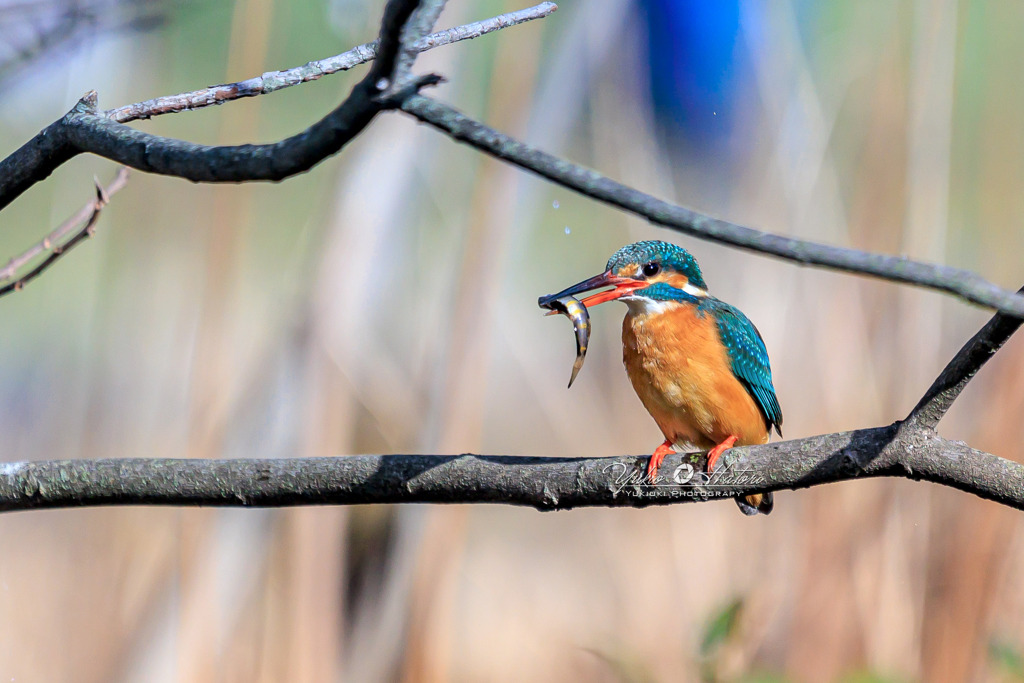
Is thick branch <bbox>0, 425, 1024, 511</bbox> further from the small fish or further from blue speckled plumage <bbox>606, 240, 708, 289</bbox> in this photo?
blue speckled plumage <bbox>606, 240, 708, 289</bbox>

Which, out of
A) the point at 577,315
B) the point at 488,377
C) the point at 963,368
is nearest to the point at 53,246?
the point at 577,315

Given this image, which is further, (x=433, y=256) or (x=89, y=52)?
(x=433, y=256)

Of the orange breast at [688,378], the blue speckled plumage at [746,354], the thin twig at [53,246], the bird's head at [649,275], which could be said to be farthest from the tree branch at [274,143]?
the blue speckled plumage at [746,354]

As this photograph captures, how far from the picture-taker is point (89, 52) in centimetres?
176

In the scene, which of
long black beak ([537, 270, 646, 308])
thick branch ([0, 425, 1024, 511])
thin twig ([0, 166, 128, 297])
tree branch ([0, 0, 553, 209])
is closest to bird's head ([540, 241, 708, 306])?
long black beak ([537, 270, 646, 308])

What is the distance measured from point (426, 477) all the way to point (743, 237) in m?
0.45

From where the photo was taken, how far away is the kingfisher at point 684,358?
59.4 inches

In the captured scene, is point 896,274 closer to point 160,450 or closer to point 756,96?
point 756,96

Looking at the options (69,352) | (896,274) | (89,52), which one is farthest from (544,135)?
(896,274)

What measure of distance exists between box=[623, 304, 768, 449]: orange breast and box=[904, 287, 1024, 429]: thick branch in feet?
2.41

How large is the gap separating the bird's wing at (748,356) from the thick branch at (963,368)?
2.67 ft

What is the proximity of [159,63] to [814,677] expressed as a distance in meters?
2.45

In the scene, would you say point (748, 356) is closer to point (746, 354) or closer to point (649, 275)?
point (746, 354)

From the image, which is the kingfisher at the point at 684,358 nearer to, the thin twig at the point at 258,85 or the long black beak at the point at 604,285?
the long black beak at the point at 604,285
